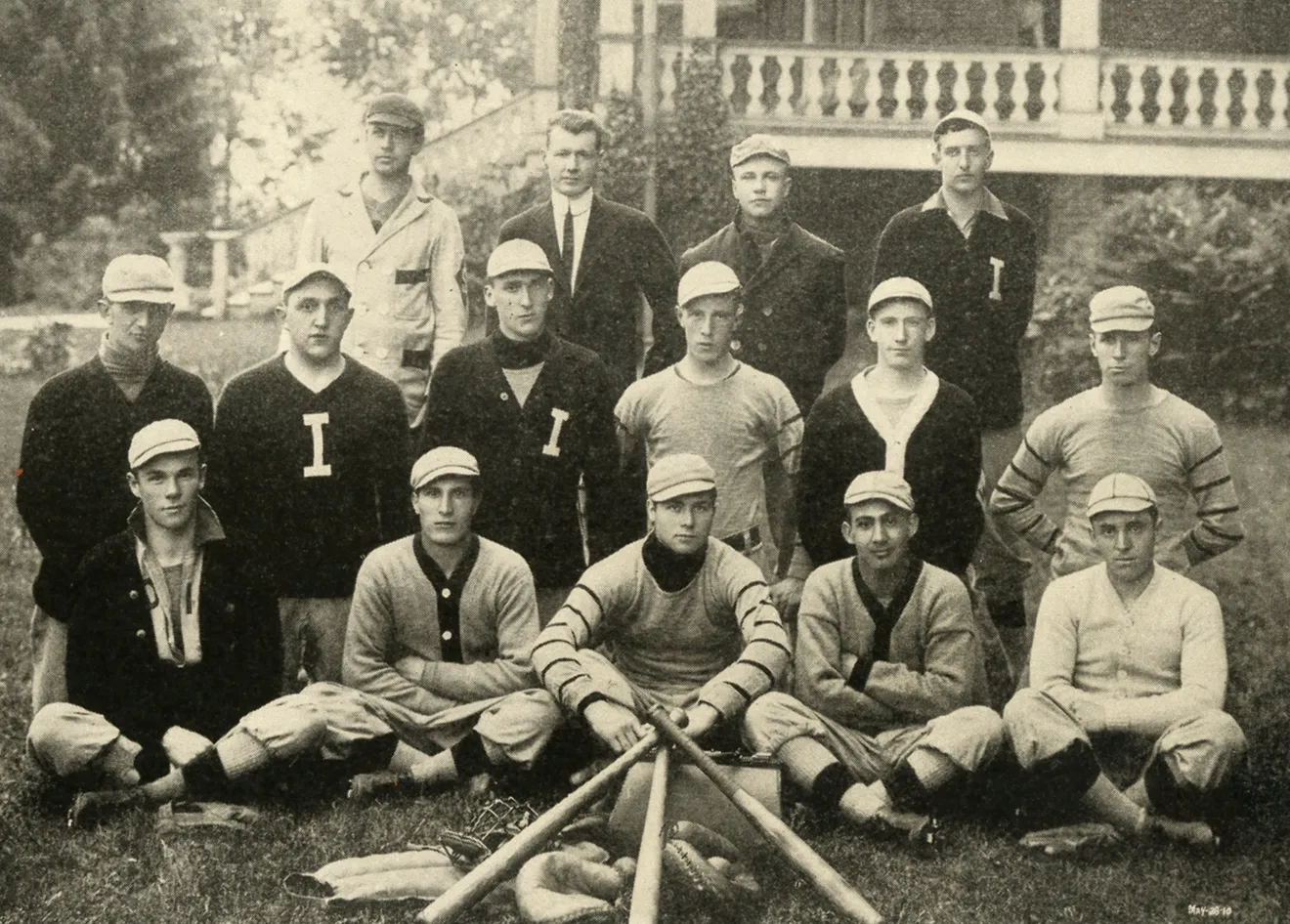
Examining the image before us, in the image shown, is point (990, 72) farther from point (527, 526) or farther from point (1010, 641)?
point (527, 526)

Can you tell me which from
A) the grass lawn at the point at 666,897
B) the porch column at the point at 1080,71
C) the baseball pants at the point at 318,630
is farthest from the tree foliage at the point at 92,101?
the porch column at the point at 1080,71

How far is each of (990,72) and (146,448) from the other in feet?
25.7

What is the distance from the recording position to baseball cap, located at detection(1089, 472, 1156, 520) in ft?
14.2

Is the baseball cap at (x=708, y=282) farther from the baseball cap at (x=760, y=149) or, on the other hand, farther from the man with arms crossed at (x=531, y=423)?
the baseball cap at (x=760, y=149)

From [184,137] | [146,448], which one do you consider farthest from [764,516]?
[184,137]

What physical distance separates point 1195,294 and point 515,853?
5572 mm

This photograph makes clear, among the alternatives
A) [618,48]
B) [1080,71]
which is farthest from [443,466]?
[1080,71]

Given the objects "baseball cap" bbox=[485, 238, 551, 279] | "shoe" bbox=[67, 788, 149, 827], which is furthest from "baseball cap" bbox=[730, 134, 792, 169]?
"shoe" bbox=[67, 788, 149, 827]

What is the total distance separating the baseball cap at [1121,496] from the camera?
14.2ft

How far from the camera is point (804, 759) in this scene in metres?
4.18

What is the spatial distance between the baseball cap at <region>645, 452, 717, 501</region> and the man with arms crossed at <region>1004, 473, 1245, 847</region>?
1.15 meters

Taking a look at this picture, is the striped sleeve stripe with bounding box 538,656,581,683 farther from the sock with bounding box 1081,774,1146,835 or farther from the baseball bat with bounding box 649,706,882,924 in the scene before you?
the sock with bounding box 1081,774,1146,835

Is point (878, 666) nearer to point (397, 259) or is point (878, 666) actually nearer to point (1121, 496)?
point (1121, 496)

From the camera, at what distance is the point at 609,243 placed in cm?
546
